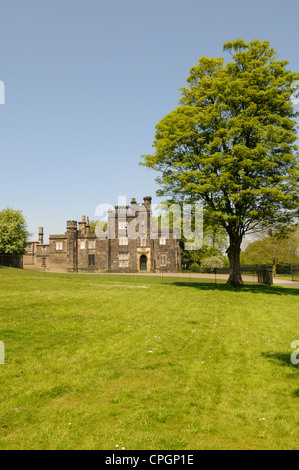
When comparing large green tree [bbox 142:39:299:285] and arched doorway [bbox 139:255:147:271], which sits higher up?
large green tree [bbox 142:39:299:285]

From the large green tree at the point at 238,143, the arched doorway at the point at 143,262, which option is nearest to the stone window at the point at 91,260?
the arched doorway at the point at 143,262

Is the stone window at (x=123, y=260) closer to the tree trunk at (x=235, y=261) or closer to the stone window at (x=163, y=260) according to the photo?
the stone window at (x=163, y=260)

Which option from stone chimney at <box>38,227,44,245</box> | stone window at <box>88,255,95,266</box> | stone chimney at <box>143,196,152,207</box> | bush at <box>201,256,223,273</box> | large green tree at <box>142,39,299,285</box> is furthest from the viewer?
stone chimney at <box>38,227,44,245</box>

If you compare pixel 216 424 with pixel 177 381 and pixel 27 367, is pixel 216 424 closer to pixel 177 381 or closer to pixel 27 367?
pixel 177 381

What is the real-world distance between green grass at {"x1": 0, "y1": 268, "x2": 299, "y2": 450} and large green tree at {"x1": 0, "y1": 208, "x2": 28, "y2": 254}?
53008 millimetres

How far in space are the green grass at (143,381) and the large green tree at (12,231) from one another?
5301 centimetres

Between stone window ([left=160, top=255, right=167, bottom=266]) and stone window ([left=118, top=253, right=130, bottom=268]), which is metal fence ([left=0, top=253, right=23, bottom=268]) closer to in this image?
stone window ([left=118, top=253, right=130, bottom=268])

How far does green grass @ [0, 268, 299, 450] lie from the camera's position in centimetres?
570

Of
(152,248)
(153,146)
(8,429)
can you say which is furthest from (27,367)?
(152,248)

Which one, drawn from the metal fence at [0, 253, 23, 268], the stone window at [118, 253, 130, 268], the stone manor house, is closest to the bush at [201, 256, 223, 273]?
the stone manor house

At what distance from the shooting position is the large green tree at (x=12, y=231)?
2530 inches

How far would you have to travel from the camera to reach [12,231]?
65000 mm

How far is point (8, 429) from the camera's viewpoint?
18.9 ft

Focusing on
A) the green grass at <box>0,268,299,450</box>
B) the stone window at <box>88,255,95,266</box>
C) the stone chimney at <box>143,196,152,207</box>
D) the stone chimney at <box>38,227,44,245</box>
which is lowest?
the green grass at <box>0,268,299,450</box>
